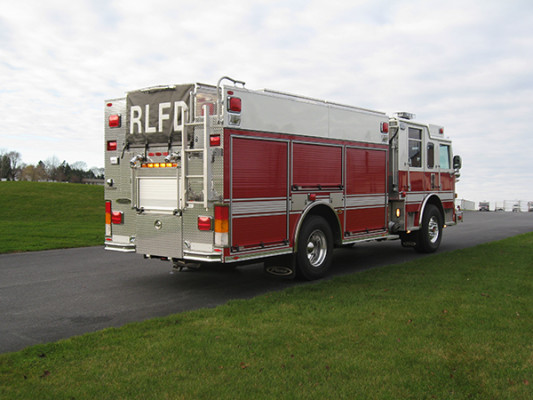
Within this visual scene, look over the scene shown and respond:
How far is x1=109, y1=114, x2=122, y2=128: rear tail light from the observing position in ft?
28.3

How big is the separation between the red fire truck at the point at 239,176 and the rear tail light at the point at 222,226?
0.02 metres

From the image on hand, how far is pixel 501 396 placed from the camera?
13.4ft

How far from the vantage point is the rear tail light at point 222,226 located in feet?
24.2

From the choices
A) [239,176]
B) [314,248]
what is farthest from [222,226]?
[314,248]

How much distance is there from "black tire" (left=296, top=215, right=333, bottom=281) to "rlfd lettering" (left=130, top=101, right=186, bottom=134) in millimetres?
2863

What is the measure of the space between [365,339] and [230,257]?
2.70 metres

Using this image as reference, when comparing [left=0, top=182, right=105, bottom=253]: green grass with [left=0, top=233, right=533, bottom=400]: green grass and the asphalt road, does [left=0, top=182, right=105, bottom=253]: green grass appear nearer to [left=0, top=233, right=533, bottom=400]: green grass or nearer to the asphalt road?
the asphalt road

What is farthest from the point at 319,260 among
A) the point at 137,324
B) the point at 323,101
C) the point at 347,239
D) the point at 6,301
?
the point at 6,301

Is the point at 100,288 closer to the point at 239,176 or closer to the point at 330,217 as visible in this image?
the point at 239,176

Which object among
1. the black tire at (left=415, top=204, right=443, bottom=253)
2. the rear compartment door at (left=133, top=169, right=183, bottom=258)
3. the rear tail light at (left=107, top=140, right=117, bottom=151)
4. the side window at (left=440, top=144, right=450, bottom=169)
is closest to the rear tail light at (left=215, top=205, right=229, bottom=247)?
the rear compartment door at (left=133, top=169, right=183, bottom=258)

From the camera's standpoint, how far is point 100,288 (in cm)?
825

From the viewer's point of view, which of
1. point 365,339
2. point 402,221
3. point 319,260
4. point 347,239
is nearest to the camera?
point 365,339

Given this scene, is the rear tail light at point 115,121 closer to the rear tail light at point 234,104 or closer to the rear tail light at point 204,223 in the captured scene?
the rear tail light at point 234,104

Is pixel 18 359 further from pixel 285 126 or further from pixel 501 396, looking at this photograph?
pixel 285 126
